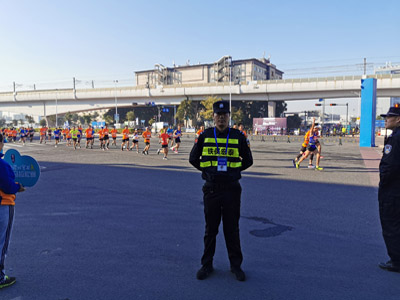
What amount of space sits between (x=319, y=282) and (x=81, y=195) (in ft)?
20.7

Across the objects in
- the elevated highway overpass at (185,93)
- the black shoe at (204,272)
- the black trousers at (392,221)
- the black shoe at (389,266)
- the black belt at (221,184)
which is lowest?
the black shoe at (389,266)

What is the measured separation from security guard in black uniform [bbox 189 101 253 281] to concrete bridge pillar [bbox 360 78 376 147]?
26.9 metres

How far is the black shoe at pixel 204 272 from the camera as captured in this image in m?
3.61

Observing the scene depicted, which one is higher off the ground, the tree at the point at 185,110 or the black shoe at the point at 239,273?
the tree at the point at 185,110

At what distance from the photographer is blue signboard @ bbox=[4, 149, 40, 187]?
3969 mm

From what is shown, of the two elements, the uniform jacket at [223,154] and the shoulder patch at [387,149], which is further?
the shoulder patch at [387,149]

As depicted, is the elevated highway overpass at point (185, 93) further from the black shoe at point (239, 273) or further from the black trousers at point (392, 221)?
the black shoe at point (239, 273)

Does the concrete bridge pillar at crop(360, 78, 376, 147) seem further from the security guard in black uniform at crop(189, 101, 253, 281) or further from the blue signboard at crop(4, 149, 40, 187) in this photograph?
the blue signboard at crop(4, 149, 40, 187)

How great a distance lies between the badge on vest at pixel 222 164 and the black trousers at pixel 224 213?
184 millimetres

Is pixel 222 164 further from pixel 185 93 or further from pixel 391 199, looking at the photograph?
pixel 185 93

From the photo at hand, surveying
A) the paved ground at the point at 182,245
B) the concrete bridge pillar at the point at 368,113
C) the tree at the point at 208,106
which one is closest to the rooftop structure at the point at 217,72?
the tree at the point at 208,106

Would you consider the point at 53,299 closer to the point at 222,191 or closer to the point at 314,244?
the point at 222,191

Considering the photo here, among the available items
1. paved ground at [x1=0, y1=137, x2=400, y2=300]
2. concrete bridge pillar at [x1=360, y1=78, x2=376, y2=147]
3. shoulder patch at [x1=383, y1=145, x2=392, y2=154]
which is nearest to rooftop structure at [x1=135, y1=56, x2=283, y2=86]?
concrete bridge pillar at [x1=360, y1=78, x2=376, y2=147]

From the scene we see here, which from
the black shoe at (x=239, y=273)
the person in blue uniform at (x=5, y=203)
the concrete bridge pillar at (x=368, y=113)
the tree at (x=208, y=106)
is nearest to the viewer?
the person in blue uniform at (x=5, y=203)
